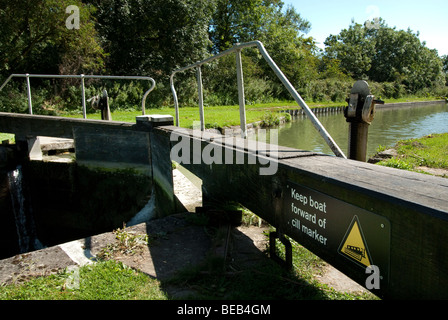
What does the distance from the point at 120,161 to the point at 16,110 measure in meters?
10.1

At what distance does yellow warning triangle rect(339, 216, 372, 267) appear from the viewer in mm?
1876

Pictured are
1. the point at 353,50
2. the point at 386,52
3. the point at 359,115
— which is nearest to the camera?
the point at 359,115

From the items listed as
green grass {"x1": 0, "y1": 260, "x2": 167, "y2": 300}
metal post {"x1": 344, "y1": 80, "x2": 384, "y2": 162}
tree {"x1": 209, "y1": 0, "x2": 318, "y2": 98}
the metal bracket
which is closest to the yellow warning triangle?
the metal bracket

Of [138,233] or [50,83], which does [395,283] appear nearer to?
[138,233]

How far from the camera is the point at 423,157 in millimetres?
6566

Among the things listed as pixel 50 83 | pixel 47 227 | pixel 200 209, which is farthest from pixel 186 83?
pixel 200 209

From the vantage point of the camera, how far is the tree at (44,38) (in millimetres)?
12844

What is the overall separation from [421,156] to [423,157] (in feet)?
0.47

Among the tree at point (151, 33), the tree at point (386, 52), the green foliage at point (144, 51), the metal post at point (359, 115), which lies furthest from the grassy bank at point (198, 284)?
the tree at point (386, 52)

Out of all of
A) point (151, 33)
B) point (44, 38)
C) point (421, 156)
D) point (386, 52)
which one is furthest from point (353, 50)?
point (421, 156)

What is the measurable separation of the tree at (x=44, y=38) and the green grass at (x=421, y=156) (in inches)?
487

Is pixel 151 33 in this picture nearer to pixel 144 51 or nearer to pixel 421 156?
pixel 144 51

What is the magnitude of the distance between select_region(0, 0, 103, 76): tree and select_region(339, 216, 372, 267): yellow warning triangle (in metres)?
14.0

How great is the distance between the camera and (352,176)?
206 cm
